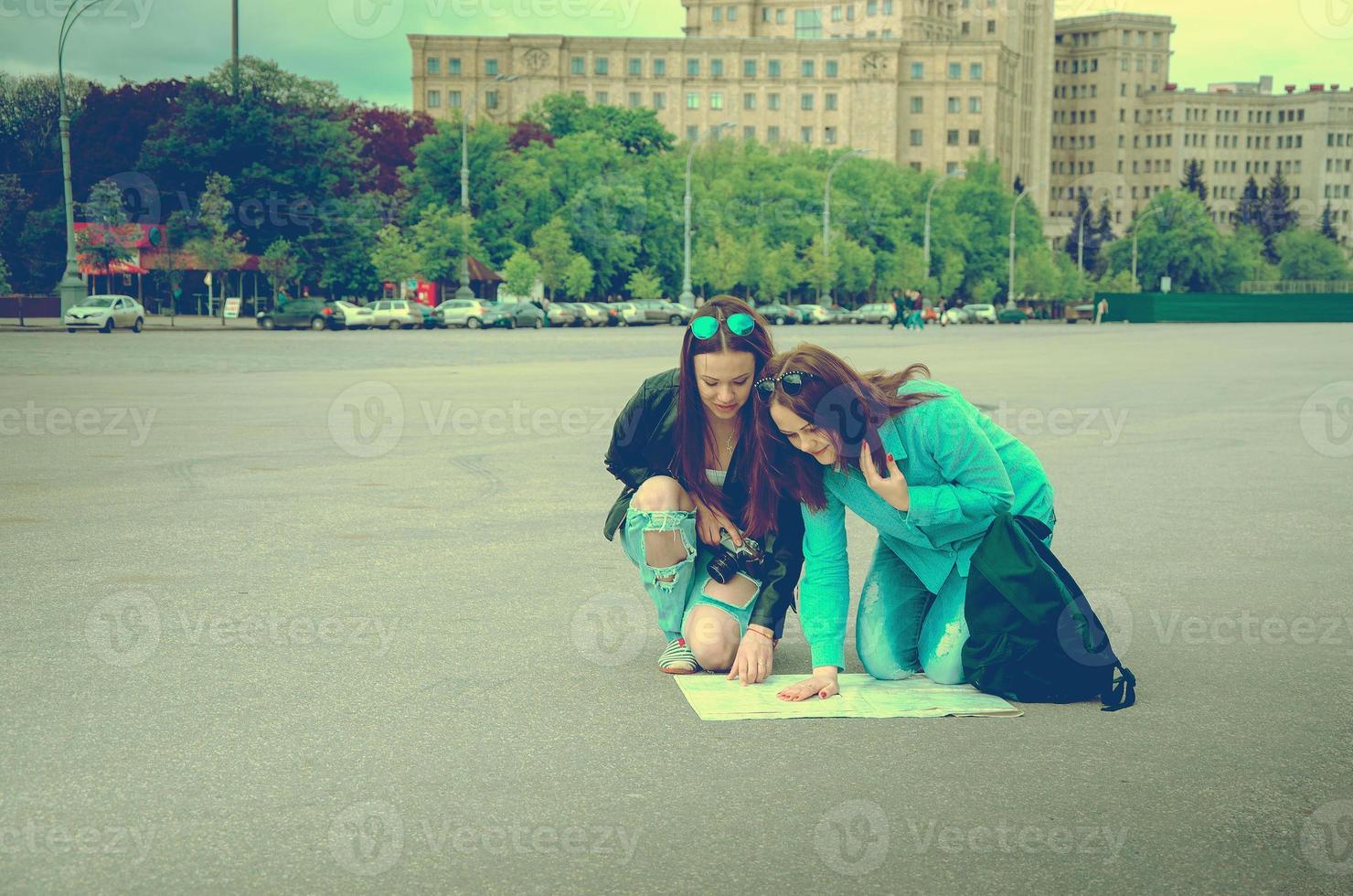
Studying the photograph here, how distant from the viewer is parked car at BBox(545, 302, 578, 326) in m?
71.2

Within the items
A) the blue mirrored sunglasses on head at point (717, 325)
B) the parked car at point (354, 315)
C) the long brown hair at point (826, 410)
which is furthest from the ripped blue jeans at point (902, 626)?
the parked car at point (354, 315)

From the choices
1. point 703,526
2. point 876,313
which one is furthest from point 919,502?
point 876,313

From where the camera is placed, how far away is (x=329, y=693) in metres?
5.23

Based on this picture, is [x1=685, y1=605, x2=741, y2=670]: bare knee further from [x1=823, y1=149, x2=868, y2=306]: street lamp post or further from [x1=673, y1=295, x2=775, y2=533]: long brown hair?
[x1=823, y1=149, x2=868, y2=306]: street lamp post

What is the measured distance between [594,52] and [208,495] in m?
151

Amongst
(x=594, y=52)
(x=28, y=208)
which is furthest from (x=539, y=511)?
(x=594, y=52)

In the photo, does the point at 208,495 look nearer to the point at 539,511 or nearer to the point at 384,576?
the point at 539,511

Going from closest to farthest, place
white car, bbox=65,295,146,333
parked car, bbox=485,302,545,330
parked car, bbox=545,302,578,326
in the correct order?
white car, bbox=65,295,146,333 < parked car, bbox=485,302,545,330 < parked car, bbox=545,302,578,326

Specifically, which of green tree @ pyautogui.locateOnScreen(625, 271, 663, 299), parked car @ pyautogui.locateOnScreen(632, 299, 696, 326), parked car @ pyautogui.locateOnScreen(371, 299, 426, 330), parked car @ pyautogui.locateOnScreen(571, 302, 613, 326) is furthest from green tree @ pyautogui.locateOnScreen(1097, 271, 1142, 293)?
parked car @ pyautogui.locateOnScreen(371, 299, 426, 330)

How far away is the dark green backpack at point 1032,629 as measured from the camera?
5.04 metres

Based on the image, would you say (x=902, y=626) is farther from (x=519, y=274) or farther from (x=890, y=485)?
(x=519, y=274)

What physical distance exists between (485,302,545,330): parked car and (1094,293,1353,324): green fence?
46647 mm

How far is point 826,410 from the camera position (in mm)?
4781

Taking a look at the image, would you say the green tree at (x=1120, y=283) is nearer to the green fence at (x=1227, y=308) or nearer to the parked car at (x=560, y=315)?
the green fence at (x=1227, y=308)
